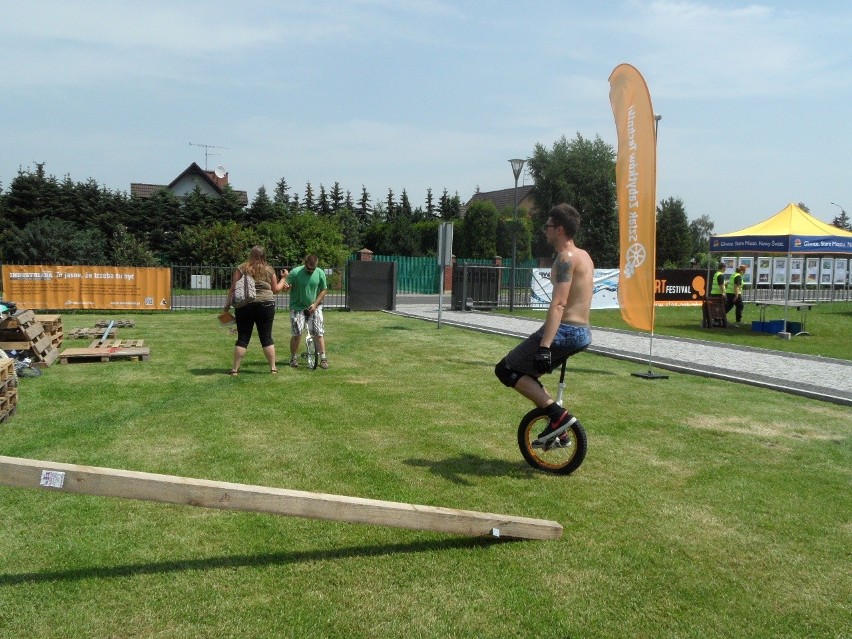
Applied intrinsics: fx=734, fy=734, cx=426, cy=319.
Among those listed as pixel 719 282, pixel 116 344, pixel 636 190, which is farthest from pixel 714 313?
pixel 116 344

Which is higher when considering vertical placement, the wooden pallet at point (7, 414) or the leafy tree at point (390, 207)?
the leafy tree at point (390, 207)

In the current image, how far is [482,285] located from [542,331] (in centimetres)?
2093

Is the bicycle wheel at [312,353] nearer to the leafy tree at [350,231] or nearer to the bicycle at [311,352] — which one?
the bicycle at [311,352]

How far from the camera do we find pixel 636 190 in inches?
435

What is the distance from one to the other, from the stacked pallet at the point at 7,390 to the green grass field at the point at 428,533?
0.23 metres

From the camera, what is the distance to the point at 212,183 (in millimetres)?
61844

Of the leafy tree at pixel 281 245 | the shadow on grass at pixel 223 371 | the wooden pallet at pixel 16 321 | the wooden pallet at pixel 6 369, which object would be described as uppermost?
the leafy tree at pixel 281 245

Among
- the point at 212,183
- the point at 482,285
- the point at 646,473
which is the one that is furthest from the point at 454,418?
the point at 212,183

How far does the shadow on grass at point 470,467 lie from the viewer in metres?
5.45

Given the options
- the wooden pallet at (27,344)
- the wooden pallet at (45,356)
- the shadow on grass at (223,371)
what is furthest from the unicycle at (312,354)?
the wooden pallet at (27,344)

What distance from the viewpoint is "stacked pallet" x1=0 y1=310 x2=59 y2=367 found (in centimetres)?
1019

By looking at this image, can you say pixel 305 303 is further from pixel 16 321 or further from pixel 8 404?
pixel 8 404

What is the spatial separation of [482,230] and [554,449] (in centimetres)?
5365

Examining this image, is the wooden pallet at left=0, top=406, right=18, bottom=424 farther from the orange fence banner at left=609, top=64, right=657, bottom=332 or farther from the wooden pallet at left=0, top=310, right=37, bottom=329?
the orange fence banner at left=609, top=64, right=657, bottom=332
